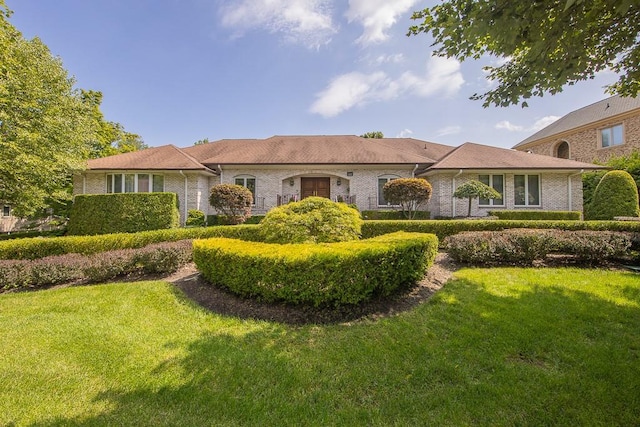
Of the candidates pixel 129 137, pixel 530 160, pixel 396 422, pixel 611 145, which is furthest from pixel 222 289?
pixel 129 137

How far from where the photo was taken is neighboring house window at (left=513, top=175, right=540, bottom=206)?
49.1 ft

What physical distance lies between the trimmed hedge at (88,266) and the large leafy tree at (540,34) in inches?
266

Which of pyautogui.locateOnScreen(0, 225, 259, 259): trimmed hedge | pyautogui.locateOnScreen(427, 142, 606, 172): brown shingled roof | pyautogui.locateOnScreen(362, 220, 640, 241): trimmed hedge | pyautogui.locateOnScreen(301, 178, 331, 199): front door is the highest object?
pyautogui.locateOnScreen(427, 142, 606, 172): brown shingled roof

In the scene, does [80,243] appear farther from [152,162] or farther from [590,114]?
[590,114]

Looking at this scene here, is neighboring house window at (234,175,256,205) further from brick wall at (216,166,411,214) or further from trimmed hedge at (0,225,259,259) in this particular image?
trimmed hedge at (0,225,259,259)

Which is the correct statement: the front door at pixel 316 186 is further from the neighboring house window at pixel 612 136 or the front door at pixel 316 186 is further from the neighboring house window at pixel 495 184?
the neighboring house window at pixel 612 136

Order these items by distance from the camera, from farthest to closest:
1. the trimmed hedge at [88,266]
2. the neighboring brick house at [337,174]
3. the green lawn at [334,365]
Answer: the neighboring brick house at [337,174], the trimmed hedge at [88,266], the green lawn at [334,365]

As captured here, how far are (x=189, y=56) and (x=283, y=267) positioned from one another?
12.0 m

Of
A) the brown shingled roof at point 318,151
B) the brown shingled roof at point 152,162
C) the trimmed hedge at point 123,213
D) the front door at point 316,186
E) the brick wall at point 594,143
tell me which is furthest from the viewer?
the brick wall at point 594,143

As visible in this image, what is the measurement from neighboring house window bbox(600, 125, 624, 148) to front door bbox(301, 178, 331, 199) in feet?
79.5

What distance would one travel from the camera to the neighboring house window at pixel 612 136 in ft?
70.3

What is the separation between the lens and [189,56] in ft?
38.4

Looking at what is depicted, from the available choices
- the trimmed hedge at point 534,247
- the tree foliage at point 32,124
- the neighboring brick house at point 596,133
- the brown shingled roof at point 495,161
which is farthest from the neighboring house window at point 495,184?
the tree foliage at point 32,124

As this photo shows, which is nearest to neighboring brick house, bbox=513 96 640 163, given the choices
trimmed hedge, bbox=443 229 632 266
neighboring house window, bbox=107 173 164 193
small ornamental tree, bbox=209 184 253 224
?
trimmed hedge, bbox=443 229 632 266
